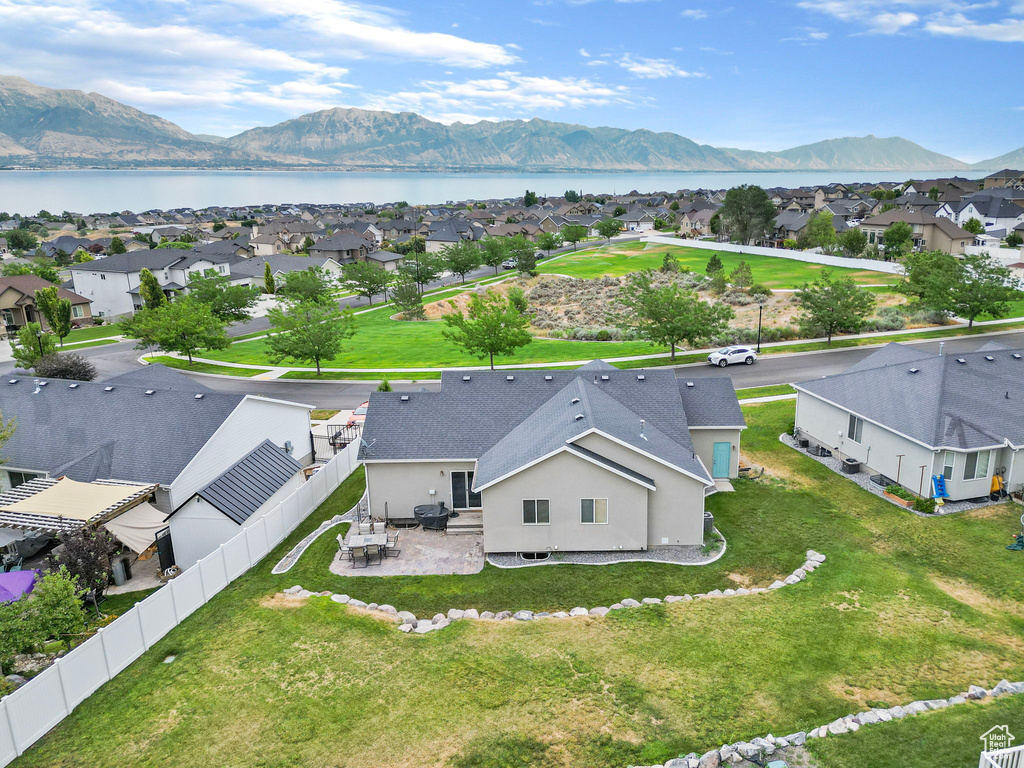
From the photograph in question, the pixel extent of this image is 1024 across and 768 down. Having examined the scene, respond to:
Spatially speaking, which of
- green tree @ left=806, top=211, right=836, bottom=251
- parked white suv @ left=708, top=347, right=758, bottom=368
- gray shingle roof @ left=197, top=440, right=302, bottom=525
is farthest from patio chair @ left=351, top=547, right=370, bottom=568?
green tree @ left=806, top=211, right=836, bottom=251

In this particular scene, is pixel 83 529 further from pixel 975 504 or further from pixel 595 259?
pixel 595 259

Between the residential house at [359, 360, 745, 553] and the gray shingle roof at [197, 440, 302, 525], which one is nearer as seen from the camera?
the residential house at [359, 360, 745, 553]

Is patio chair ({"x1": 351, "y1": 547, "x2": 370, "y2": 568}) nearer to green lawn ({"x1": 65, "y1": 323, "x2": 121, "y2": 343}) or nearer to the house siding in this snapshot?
the house siding

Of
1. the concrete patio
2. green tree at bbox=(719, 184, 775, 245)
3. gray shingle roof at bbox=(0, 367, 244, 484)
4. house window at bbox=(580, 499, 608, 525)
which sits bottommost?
the concrete patio

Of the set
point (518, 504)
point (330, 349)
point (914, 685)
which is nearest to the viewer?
point (914, 685)

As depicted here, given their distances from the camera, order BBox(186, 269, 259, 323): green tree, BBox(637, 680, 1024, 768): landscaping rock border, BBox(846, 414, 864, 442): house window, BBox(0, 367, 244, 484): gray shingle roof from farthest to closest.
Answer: BBox(186, 269, 259, 323): green tree → BBox(846, 414, 864, 442): house window → BBox(0, 367, 244, 484): gray shingle roof → BBox(637, 680, 1024, 768): landscaping rock border

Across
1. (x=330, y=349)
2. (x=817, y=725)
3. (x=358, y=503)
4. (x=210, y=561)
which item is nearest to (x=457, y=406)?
Answer: (x=358, y=503)

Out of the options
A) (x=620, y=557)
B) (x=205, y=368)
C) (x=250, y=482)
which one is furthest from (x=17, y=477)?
(x=205, y=368)

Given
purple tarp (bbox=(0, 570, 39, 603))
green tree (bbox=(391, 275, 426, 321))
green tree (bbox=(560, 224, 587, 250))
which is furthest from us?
green tree (bbox=(560, 224, 587, 250))
